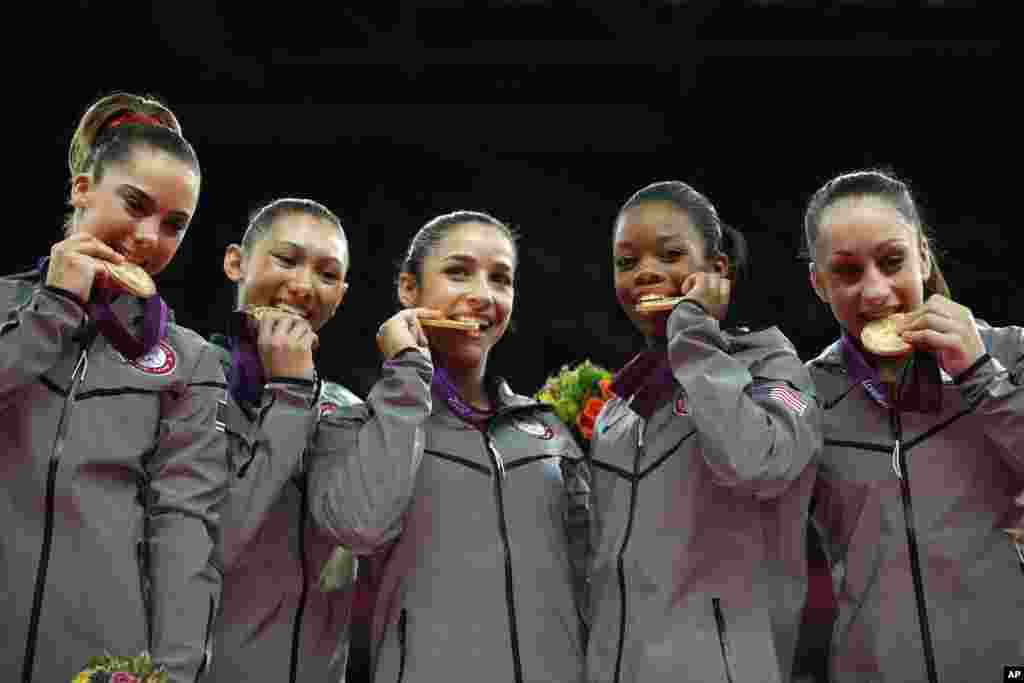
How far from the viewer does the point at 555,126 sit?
670cm

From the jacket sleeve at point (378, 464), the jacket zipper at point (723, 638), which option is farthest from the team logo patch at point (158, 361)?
the jacket zipper at point (723, 638)

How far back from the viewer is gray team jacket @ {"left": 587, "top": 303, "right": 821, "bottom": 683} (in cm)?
221

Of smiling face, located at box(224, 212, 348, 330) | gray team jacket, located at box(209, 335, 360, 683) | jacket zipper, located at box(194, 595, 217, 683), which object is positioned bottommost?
jacket zipper, located at box(194, 595, 217, 683)

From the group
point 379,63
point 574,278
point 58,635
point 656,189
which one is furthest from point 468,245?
point 574,278

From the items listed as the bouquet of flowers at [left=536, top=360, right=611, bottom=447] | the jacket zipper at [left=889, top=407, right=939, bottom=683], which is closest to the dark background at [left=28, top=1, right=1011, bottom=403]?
the bouquet of flowers at [left=536, top=360, right=611, bottom=447]

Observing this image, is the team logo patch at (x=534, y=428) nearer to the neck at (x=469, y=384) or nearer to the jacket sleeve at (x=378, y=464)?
the neck at (x=469, y=384)

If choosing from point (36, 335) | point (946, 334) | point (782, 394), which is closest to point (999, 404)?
point (946, 334)

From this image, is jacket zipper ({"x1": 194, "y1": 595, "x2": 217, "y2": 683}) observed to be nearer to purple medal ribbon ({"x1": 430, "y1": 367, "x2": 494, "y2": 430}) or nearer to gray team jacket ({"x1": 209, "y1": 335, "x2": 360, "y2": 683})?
gray team jacket ({"x1": 209, "y1": 335, "x2": 360, "y2": 683})

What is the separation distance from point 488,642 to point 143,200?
3.82 ft

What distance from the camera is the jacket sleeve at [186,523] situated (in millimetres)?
2143

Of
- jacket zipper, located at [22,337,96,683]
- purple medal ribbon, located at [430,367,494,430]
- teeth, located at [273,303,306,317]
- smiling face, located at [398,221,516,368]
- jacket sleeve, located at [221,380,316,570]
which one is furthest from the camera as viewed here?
teeth, located at [273,303,306,317]

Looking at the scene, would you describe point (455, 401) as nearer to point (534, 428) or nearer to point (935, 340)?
point (534, 428)

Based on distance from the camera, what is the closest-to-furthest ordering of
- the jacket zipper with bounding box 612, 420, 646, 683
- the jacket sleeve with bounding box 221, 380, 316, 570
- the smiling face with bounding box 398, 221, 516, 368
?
the jacket zipper with bounding box 612, 420, 646, 683 < the jacket sleeve with bounding box 221, 380, 316, 570 < the smiling face with bounding box 398, 221, 516, 368

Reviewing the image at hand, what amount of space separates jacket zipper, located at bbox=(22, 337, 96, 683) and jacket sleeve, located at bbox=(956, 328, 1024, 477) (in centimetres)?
174
